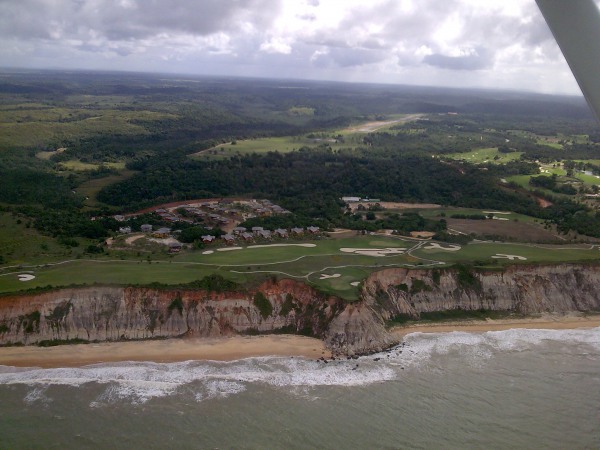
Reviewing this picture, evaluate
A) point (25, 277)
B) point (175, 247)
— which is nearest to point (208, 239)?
point (175, 247)

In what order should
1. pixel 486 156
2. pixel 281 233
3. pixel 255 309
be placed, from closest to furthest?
1. pixel 255 309
2. pixel 281 233
3. pixel 486 156

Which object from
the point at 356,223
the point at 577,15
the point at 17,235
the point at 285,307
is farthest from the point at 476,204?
the point at 577,15

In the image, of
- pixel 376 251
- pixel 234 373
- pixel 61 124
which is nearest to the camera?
pixel 234 373

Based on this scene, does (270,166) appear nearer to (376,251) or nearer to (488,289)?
(376,251)

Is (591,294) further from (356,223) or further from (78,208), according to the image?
(78,208)

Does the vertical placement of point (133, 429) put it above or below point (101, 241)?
below

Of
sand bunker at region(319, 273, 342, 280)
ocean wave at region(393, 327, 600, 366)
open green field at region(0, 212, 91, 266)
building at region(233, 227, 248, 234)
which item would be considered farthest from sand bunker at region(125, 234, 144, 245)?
ocean wave at region(393, 327, 600, 366)
